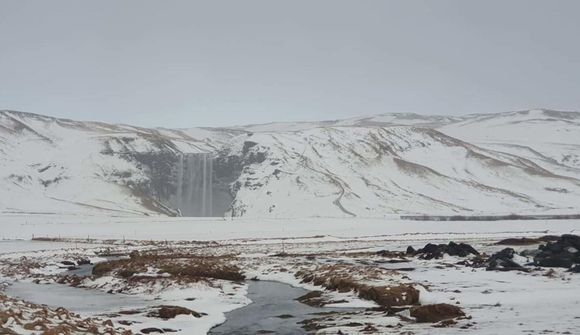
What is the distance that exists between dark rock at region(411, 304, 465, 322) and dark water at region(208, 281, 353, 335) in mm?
3509

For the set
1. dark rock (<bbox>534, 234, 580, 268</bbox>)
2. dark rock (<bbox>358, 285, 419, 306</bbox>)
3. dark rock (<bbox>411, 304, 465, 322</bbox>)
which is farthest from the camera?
dark rock (<bbox>534, 234, 580, 268</bbox>)

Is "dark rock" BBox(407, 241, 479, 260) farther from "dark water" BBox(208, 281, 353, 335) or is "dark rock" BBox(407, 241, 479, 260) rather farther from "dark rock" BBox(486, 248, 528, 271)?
"dark water" BBox(208, 281, 353, 335)

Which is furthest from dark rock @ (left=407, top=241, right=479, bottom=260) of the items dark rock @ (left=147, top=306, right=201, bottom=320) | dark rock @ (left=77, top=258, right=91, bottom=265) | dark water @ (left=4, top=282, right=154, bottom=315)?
dark rock @ (left=77, top=258, right=91, bottom=265)

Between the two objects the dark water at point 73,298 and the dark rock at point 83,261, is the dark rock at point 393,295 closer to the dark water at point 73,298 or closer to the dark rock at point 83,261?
the dark water at point 73,298

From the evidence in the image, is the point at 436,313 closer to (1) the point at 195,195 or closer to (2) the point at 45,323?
(2) the point at 45,323

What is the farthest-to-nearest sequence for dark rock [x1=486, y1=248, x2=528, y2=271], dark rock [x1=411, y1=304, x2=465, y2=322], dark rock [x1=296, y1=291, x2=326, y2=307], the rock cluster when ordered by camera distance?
dark rock [x1=486, y1=248, x2=528, y2=271] → the rock cluster → dark rock [x1=296, y1=291, x2=326, y2=307] → dark rock [x1=411, y1=304, x2=465, y2=322]

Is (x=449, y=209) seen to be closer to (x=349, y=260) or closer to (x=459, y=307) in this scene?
(x=349, y=260)

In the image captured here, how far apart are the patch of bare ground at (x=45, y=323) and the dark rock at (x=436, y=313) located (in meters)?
8.30

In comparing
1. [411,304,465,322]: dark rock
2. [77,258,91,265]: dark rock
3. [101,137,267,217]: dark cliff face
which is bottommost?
[77,258,91,265]: dark rock

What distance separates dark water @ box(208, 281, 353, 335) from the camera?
17750 millimetres

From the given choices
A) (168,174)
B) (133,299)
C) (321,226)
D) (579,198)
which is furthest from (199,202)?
(133,299)

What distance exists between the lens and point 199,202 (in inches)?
7397

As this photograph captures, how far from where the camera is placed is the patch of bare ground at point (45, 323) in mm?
13148

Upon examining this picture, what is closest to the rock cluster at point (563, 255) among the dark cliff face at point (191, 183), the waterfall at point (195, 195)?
the dark cliff face at point (191, 183)
